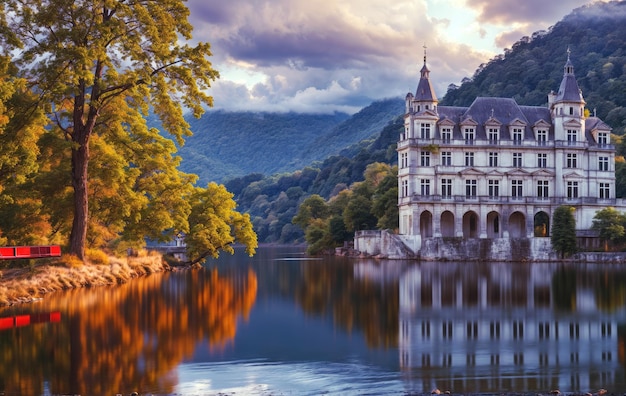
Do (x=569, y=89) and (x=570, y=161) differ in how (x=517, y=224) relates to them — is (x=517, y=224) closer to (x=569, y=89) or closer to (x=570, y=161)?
(x=570, y=161)

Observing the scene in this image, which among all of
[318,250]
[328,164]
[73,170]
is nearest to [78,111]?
[73,170]

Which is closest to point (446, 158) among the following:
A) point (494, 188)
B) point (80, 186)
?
point (494, 188)

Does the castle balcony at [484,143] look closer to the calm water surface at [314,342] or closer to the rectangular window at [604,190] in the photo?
the rectangular window at [604,190]

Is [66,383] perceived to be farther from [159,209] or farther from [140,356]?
[159,209]

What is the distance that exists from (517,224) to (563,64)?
82935mm

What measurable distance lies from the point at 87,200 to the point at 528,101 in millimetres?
116083

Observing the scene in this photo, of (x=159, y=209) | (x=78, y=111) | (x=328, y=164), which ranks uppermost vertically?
(x=328, y=164)

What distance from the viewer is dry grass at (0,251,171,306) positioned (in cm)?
3094

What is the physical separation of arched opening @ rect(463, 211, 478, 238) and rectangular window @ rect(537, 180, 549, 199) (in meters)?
6.85

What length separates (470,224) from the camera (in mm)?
83625

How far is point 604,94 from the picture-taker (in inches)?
5281

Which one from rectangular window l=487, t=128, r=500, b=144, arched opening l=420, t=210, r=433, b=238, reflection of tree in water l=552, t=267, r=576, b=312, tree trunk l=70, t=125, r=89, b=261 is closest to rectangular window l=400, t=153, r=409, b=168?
arched opening l=420, t=210, r=433, b=238

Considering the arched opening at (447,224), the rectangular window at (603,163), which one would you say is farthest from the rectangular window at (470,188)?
the rectangular window at (603,163)

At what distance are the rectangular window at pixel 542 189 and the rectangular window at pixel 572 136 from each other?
4.47 metres
